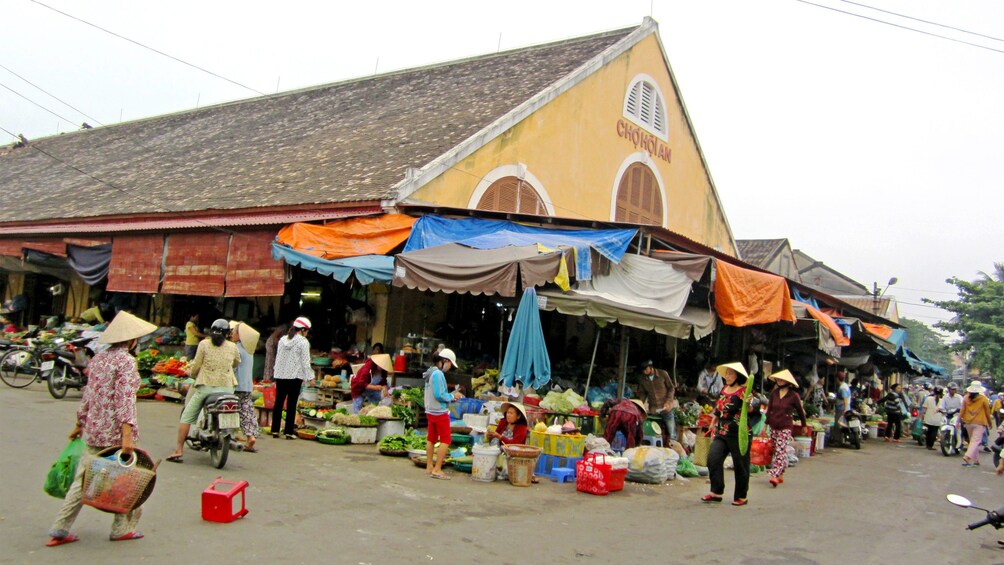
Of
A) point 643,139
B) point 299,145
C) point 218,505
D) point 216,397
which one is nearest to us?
point 218,505

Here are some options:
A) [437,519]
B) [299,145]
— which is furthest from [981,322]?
[437,519]

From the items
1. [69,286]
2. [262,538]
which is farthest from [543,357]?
[69,286]

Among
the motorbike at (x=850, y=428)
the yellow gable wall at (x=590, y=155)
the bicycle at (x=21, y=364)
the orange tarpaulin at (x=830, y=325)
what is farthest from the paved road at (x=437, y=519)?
the motorbike at (x=850, y=428)

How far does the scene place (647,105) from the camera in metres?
20.8

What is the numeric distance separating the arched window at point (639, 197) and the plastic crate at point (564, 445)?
10.2 m

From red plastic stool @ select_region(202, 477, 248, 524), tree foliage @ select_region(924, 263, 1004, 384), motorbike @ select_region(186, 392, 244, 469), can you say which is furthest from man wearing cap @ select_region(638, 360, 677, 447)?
tree foliage @ select_region(924, 263, 1004, 384)

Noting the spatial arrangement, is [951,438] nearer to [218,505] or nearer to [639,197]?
[639,197]

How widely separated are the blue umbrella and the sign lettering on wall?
32.7ft

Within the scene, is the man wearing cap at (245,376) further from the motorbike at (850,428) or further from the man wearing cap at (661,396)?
the motorbike at (850,428)

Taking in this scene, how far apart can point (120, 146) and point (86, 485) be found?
23.2 metres

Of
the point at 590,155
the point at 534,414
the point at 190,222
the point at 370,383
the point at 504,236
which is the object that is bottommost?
the point at 534,414

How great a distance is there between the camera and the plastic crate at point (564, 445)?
10.0m

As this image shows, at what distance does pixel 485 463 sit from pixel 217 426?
3.05 m

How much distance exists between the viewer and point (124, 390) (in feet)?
18.5
